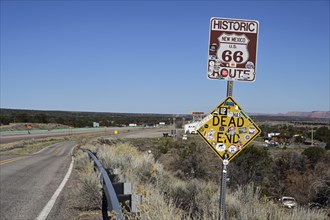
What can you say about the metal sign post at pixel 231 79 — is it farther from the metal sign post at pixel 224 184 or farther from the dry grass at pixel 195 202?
the dry grass at pixel 195 202

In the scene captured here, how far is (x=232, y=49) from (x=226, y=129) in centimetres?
115

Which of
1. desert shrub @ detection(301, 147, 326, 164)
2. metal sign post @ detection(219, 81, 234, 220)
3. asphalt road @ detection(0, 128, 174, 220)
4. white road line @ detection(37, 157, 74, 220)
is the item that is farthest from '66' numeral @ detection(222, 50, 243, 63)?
desert shrub @ detection(301, 147, 326, 164)

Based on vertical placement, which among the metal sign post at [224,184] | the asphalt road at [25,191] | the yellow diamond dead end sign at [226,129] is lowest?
the asphalt road at [25,191]

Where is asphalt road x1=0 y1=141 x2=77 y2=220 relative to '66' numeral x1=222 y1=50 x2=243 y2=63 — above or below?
below

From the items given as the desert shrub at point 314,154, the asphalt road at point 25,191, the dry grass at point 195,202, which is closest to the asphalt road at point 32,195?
the asphalt road at point 25,191

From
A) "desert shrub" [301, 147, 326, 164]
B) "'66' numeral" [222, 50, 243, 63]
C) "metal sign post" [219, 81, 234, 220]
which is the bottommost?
"desert shrub" [301, 147, 326, 164]

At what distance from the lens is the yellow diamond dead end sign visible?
19.2ft

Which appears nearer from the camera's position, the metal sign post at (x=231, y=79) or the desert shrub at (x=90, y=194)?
the metal sign post at (x=231, y=79)

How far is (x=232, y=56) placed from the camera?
19.0 feet

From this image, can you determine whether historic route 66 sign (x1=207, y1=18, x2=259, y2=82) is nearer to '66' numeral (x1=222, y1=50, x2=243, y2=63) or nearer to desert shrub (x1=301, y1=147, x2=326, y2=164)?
'66' numeral (x1=222, y1=50, x2=243, y2=63)

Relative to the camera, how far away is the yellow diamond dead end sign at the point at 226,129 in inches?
230

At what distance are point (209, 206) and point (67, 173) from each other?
27.4 ft

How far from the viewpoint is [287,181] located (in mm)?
29406

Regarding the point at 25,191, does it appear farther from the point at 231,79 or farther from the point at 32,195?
the point at 231,79
